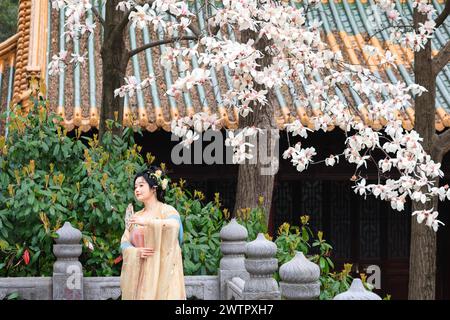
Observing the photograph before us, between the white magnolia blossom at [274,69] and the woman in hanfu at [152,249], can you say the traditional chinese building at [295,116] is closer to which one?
the white magnolia blossom at [274,69]

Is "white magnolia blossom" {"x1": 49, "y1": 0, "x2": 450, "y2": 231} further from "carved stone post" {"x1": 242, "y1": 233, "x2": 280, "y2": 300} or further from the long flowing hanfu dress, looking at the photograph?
"carved stone post" {"x1": 242, "y1": 233, "x2": 280, "y2": 300}

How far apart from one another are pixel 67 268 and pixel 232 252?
150 centimetres

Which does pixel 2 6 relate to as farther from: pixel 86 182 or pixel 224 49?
pixel 224 49

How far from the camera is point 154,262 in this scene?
8.09 m

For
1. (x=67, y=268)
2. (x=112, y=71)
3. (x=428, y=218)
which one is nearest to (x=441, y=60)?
(x=428, y=218)

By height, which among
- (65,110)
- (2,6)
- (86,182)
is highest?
(2,6)

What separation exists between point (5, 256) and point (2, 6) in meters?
15.3

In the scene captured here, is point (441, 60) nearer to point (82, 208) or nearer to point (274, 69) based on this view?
point (274, 69)

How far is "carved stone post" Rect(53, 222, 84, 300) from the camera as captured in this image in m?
8.98

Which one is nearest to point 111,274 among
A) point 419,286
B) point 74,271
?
point 74,271

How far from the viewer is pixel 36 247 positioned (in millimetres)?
9461

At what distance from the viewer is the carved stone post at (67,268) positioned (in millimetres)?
8984

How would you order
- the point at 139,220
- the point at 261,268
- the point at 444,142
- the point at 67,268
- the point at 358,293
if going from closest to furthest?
the point at 358,293, the point at 261,268, the point at 139,220, the point at 67,268, the point at 444,142

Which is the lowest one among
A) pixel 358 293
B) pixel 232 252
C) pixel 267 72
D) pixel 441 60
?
pixel 358 293
